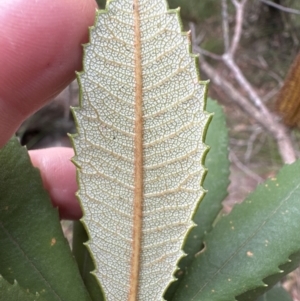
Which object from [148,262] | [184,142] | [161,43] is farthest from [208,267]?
[161,43]

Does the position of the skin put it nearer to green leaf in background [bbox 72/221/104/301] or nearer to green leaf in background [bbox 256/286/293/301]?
green leaf in background [bbox 72/221/104/301]

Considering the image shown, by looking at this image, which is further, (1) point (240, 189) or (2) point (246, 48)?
(2) point (246, 48)

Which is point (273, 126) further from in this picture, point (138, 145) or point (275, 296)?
point (138, 145)

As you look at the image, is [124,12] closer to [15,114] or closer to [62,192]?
[15,114]

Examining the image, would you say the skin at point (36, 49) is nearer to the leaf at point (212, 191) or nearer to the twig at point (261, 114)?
the leaf at point (212, 191)

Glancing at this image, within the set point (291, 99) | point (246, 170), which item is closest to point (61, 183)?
point (291, 99)

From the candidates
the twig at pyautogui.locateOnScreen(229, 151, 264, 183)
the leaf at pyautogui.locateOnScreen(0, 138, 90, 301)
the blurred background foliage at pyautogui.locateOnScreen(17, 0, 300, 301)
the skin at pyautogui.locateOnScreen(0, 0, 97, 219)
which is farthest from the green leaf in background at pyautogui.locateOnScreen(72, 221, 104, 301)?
the twig at pyautogui.locateOnScreen(229, 151, 264, 183)
